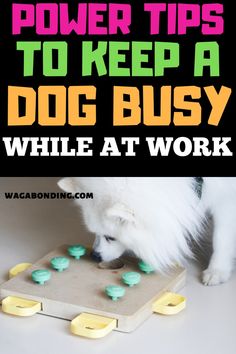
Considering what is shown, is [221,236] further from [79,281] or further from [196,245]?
[79,281]

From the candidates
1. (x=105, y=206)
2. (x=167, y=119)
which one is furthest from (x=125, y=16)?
(x=105, y=206)

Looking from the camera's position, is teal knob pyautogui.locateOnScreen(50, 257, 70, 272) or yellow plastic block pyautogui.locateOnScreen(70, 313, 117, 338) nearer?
yellow plastic block pyautogui.locateOnScreen(70, 313, 117, 338)

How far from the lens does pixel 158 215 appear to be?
2.34m

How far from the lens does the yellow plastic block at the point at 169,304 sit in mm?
2340

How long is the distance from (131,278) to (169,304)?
0.16 m

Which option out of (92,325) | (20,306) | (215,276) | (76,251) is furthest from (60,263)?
(215,276)

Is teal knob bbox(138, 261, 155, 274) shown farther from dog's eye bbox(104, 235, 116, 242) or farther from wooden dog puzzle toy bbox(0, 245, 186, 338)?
dog's eye bbox(104, 235, 116, 242)

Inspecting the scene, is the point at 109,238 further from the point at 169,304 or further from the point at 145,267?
the point at 169,304

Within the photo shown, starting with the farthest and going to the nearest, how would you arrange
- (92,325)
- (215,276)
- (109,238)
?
1. (215,276)
2. (109,238)
3. (92,325)

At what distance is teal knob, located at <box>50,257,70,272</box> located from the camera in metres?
2.55

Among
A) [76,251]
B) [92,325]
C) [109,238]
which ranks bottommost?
[92,325]

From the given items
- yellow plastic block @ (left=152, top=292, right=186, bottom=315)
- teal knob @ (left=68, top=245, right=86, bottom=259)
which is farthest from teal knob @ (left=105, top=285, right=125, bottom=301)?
teal knob @ (left=68, top=245, right=86, bottom=259)

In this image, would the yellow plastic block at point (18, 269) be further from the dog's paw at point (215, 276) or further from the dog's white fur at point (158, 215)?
the dog's paw at point (215, 276)

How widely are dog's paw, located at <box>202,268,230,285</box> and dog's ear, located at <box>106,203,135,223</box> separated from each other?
46 cm
